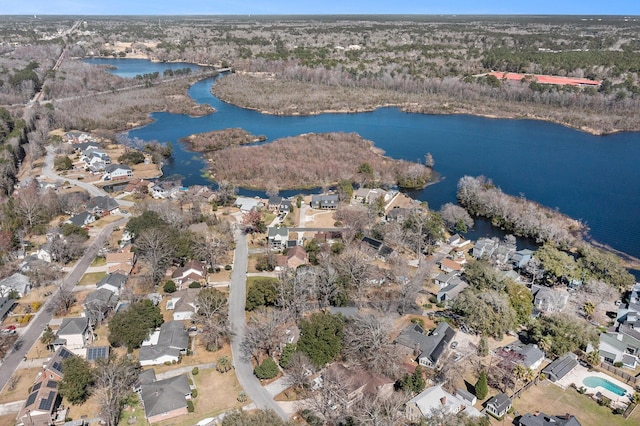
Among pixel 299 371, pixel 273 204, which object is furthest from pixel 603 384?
pixel 273 204

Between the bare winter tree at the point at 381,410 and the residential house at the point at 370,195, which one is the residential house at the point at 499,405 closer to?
the bare winter tree at the point at 381,410

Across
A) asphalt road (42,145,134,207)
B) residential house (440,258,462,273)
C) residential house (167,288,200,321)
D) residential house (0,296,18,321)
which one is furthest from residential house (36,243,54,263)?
residential house (440,258,462,273)

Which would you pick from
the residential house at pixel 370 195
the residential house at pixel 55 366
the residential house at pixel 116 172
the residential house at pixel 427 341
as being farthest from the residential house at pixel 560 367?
the residential house at pixel 116 172

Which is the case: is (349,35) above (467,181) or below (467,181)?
above

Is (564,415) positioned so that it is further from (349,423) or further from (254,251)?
(254,251)

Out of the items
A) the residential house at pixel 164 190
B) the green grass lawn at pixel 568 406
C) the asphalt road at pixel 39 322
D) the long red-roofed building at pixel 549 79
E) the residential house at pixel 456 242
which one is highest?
the long red-roofed building at pixel 549 79

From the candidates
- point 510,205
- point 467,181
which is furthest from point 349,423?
point 467,181
